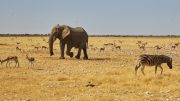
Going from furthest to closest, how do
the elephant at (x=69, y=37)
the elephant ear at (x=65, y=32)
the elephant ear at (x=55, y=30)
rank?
the elephant ear at (x=55, y=30)
the elephant at (x=69, y=37)
the elephant ear at (x=65, y=32)

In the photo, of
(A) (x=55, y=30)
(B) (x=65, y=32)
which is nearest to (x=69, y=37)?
(B) (x=65, y=32)

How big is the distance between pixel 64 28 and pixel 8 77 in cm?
1770

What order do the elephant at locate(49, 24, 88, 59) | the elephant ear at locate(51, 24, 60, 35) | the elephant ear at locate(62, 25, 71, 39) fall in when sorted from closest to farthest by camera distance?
the elephant ear at locate(62, 25, 71, 39)
the elephant at locate(49, 24, 88, 59)
the elephant ear at locate(51, 24, 60, 35)

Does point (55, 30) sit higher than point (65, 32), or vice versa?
point (55, 30)

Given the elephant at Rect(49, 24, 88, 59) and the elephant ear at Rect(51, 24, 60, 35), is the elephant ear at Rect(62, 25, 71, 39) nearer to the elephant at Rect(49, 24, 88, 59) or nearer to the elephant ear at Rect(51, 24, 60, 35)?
the elephant at Rect(49, 24, 88, 59)

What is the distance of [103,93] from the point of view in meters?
19.7

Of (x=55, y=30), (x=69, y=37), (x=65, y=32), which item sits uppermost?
(x=55, y=30)

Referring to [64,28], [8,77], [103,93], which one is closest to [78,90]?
[103,93]

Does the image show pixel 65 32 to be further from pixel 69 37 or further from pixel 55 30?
pixel 55 30

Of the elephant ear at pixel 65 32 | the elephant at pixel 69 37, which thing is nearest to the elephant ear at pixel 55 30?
the elephant at pixel 69 37

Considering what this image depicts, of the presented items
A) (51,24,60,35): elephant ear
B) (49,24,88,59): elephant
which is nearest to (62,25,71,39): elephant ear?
(49,24,88,59): elephant

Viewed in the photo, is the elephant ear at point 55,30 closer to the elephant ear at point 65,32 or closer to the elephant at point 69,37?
the elephant at point 69,37

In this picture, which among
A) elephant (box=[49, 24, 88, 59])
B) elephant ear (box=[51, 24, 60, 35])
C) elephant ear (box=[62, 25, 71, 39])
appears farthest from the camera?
elephant ear (box=[51, 24, 60, 35])

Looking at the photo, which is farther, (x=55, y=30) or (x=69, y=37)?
(x=55, y=30)
